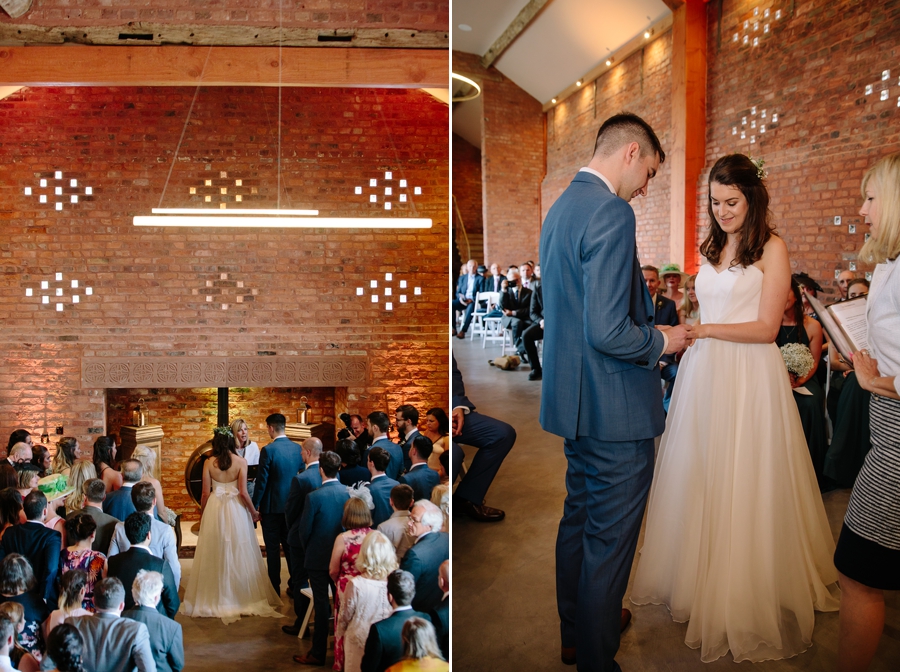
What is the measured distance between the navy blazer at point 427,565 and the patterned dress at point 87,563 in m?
1.34

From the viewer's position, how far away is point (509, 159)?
135 inches

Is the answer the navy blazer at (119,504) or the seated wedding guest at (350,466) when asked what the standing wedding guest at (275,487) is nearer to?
the seated wedding guest at (350,466)

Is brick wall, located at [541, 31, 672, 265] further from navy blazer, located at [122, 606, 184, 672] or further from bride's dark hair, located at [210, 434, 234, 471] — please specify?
navy blazer, located at [122, 606, 184, 672]

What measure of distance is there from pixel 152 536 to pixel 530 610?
184 cm

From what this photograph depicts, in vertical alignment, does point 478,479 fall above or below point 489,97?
below

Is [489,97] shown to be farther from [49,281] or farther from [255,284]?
[49,281]

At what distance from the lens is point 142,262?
315 centimetres

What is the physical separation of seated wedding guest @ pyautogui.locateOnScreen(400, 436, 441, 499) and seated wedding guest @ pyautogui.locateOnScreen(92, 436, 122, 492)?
1.62 m

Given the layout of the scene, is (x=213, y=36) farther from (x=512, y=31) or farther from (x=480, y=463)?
(x=480, y=463)

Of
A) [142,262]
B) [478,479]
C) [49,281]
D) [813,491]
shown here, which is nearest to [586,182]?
[813,491]

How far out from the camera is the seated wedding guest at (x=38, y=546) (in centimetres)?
232

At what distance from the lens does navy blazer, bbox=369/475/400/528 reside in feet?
8.38

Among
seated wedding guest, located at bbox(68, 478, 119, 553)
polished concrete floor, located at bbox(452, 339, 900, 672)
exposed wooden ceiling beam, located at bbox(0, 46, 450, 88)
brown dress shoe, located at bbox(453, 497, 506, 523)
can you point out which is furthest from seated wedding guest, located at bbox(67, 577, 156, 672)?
exposed wooden ceiling beam, located at bbox(0, 46, 450, 88)

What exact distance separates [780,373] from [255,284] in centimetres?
264
